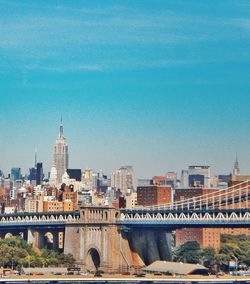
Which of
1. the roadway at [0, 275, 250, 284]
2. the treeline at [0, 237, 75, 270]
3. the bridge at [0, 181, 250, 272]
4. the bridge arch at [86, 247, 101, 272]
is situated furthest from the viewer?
the bridge arch at [86, 247, 101, 272]

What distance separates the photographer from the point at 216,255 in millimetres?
114500

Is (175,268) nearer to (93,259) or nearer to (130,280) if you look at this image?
(130,280)

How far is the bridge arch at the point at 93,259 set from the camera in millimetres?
108125

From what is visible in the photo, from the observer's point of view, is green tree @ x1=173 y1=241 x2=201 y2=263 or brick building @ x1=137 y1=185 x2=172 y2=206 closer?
green tree @ x1=173 y1=241 x2=201 y2=263

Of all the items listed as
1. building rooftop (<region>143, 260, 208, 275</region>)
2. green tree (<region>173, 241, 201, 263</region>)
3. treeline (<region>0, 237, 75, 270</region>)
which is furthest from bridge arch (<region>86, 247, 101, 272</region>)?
green tree (<region>173, 241, 201, 263</region>)

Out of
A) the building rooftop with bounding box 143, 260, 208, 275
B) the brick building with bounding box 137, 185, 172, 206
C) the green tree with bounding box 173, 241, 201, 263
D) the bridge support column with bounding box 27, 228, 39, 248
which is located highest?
the brick building with bounding box 137, 185, 172, 206

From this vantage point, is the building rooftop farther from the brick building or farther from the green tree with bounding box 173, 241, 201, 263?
the brick building

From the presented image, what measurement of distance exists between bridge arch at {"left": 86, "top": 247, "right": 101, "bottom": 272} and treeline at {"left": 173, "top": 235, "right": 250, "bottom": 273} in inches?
374

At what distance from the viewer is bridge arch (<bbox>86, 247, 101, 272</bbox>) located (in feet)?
355

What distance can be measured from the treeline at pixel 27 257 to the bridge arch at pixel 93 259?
1.36m

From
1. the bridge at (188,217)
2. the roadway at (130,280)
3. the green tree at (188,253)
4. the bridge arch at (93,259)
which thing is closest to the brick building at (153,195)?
the green tree at (188,253)

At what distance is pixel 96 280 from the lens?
91500 millimetres

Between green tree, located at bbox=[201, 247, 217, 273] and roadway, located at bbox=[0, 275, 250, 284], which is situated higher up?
green tree, located at bbox=[201, 247, 217, 273]

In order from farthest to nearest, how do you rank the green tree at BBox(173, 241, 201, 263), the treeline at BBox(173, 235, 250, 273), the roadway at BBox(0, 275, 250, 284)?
the green tree at BBox(173, 241, 201, 263) < the treeline at BBox(173, 235, 250, 273) < the roadway at BBox(0, 275, 250, 284)
